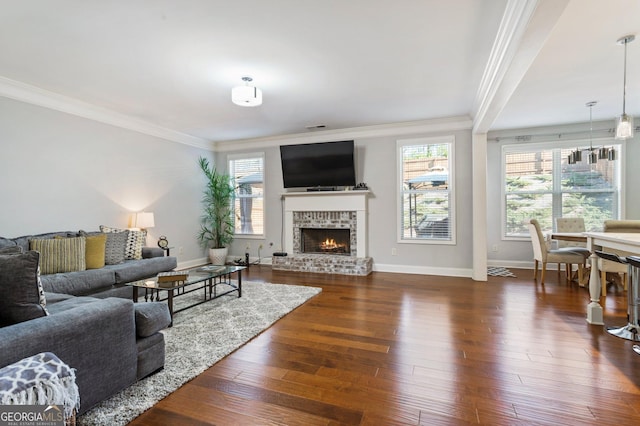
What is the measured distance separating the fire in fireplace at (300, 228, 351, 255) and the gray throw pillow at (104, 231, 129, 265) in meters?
3.07

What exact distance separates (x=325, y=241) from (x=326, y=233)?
0.16 m

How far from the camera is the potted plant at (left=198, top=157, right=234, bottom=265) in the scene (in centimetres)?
649

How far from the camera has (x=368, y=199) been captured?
19.1 feet

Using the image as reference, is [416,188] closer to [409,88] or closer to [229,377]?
[409,88]

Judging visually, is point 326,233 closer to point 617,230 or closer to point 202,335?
point 202,335

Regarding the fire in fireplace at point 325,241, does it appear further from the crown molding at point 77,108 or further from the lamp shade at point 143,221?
the crown molding at point 77,108

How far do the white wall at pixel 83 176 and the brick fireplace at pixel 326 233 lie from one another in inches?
81.1

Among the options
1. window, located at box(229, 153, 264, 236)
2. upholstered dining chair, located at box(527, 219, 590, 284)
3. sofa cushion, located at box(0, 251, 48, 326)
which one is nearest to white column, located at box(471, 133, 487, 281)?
upholstered dining chair, located at box(527, 219, 590, 284)

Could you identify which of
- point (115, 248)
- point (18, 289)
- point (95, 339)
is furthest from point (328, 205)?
point (18, 289)

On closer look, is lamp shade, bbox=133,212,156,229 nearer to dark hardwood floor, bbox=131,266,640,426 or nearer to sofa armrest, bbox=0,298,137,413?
dark hardwood floor, bbox=131,266,640,426

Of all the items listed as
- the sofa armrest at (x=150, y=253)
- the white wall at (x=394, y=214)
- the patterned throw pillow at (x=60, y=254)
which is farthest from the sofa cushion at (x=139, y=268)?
the white wall at (x=394, y=214)

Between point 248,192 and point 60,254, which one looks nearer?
point 60,254

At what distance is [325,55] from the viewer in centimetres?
307

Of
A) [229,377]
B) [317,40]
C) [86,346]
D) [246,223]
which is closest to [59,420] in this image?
[86,346]
